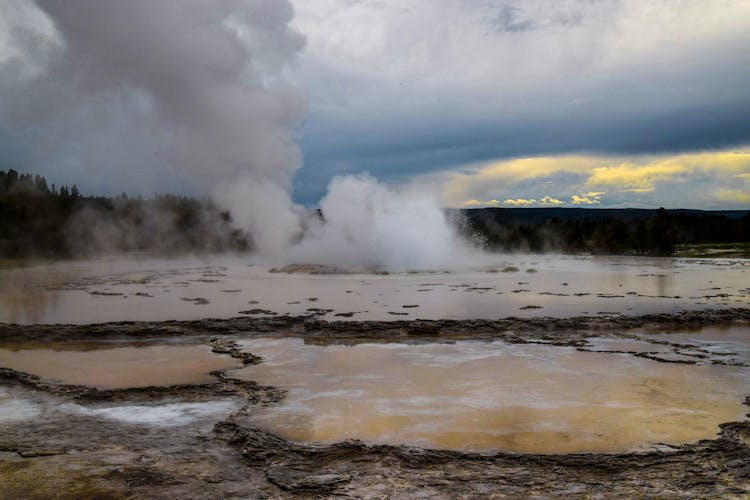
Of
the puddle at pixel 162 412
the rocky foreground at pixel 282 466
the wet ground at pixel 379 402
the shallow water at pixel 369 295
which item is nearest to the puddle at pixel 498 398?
the wet ground at pixel 379 402

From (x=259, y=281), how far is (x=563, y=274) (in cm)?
1446

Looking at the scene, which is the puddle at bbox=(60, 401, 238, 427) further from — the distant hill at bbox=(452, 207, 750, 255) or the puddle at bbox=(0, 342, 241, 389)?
the distant hill at bbox=(452, 207, 750, 255)

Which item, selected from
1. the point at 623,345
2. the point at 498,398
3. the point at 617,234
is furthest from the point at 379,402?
the point at 617,234

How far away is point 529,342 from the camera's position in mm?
11266

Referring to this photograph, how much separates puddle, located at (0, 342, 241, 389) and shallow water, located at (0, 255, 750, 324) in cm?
337

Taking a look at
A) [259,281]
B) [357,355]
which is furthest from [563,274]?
[357,355]

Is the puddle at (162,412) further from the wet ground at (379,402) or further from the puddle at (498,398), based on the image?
the puddle at (498,398)

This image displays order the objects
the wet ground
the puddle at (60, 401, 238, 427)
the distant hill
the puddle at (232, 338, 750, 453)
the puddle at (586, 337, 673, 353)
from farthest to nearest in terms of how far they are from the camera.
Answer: the distant hill < the puddle at (586, 337, 673, 353) < the puddle at (60, 401, 238, 427) < the puddle at (232, 338, 750, 453) < the wet ground

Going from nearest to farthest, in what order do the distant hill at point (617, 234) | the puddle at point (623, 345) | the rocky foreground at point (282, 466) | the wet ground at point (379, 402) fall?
the rocky foreground at point (282, 466) → the wet ground at point (379, 402) → the puddle at point (623, 345) → the distant hill at point (617, 234)

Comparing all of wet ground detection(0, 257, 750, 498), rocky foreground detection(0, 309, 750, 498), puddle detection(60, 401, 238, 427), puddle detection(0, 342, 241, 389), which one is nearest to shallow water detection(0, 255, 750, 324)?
wet ground detection(0, 257, 750, 498)

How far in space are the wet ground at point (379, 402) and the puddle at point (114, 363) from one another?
0.06 m

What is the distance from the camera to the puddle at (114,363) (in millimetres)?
8688

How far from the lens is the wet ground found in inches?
196

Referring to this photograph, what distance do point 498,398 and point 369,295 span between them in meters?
12.0
